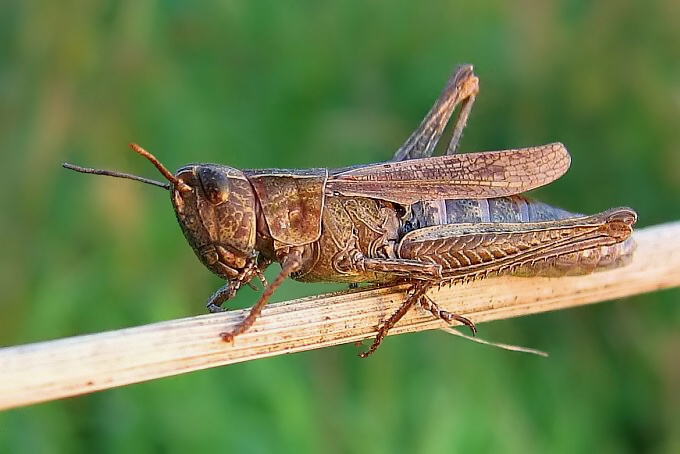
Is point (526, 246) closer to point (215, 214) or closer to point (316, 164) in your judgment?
point (215, 214)

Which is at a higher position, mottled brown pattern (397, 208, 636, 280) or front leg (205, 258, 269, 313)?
mottled brown pattern (397, 208, 636, 280)

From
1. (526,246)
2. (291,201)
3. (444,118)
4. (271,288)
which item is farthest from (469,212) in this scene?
(271,288)

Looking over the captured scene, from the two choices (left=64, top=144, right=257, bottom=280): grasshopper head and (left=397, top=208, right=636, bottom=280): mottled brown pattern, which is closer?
(left=64, top=144, right=257, bottom=280): grasshopper head

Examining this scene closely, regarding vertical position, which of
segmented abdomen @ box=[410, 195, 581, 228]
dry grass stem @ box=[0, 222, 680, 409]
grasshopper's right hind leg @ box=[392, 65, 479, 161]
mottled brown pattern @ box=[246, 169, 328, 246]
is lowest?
dry grass stem @ box=[0, 222, 680, 409]

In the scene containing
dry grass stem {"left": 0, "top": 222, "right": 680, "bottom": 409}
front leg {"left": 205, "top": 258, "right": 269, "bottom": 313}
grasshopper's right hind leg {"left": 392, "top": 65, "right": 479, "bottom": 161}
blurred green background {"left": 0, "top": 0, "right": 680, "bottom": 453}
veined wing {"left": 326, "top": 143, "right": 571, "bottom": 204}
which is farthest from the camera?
grasshopper's right hind leg {"left": 392, "top": 65, "right": 479, "bottom": 161}

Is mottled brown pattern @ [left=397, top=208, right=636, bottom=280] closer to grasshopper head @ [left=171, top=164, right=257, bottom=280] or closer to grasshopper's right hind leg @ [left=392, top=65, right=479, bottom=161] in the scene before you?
grasshopper's right hind leg @ [left=392, top=65, right=479, bottom=161]

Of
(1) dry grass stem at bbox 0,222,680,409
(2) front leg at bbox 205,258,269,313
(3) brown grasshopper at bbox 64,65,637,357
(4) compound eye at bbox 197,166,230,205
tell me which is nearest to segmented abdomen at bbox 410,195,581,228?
(3) brown grasshopper at bbox 64,65,637,357

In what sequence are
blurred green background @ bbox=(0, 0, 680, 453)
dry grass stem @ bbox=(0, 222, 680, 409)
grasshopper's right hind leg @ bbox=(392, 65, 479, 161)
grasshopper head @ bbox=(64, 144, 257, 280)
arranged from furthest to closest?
grasshopper's right hind leg @ bbox=(392, 65, 479, 161) < blurred green background @ bbox=(0, 0, 680, 453) < grasshopper head @ bbox=(64, 144, 257, 280) < dry grass stem @ bbox=(0, 222, 680, 409)
